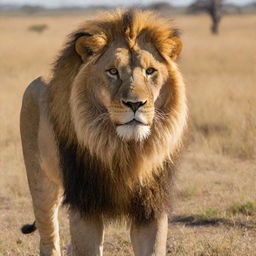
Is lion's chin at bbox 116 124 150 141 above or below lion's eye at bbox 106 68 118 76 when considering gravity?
below

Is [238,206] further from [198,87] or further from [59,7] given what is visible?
[59,7]

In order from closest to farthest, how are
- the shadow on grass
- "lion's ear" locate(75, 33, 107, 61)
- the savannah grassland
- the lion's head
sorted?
the lion's head < "lion's ear" locate(75, 33, 107, 61) < the savannah grassland < the shadow on grass

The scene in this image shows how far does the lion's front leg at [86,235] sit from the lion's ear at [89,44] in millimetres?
772

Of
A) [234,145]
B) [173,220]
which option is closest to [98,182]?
[173,220]

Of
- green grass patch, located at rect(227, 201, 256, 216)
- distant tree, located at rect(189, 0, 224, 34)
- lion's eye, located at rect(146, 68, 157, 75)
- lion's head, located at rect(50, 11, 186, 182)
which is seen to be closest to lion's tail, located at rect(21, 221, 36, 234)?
lion's head, located at rect(50, 11, 186, 182)

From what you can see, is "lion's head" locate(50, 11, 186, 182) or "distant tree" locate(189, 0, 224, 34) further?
"distant tree" locate(189, 0, 224, 34)

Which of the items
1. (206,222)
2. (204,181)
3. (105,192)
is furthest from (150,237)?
(204,181)

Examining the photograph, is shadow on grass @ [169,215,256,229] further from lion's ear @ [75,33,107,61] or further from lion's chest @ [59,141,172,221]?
lion's ear @ [75,33,107,61]

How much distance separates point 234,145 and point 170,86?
15.1 ft

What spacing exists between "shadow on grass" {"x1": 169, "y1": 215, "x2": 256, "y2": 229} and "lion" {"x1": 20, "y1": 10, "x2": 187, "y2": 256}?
1.67 meters

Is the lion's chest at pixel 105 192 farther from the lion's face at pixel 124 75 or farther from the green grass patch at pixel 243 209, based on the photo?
the green grass patch at pixel 243 209

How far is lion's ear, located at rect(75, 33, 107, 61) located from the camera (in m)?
3.46

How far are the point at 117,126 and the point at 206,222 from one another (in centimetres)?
232

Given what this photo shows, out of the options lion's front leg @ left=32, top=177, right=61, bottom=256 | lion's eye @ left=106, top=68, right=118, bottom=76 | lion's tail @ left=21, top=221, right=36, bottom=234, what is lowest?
lion's tail @ left=21, top=221, right=36, bottom=234
